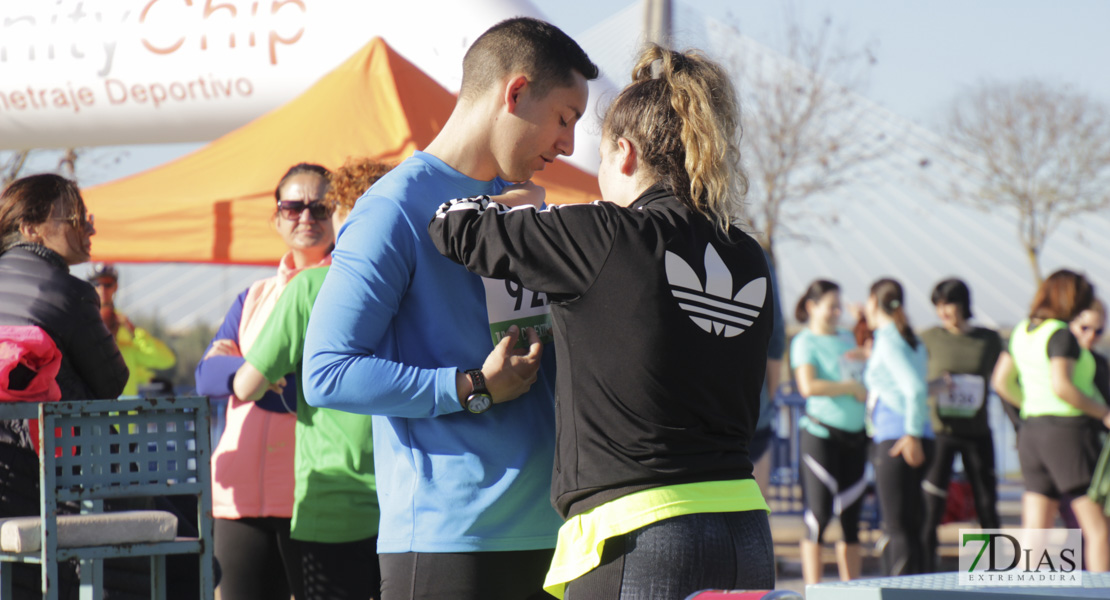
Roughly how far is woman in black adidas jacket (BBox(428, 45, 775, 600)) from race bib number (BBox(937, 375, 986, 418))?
5183 mm

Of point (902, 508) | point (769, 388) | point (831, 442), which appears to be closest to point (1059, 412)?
point (902, 508)

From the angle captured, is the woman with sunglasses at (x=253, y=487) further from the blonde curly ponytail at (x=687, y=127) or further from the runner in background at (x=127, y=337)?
the runner in background at (x=127, y=337)

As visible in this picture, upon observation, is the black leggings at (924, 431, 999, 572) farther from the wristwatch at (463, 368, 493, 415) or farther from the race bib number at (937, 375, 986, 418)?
the wristwatch at (463, 368, 493, 415)

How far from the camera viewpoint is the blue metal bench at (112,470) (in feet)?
9.11

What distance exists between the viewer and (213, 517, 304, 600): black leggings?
124 inches

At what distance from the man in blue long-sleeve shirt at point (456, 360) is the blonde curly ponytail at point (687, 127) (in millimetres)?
209

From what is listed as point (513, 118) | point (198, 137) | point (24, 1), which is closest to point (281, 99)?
point (198, 137)

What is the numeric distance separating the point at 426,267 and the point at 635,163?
418 mm

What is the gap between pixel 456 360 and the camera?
1.96m

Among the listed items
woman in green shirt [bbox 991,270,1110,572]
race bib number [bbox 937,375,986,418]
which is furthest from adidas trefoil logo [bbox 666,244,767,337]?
race bib number [bbox 937,375,986,418]

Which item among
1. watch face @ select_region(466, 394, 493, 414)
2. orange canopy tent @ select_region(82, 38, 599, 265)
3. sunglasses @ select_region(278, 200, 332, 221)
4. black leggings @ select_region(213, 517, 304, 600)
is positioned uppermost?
orange canopy tent @ select_region(82, 38, 599, 265)

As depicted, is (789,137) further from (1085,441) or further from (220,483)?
(220,483)

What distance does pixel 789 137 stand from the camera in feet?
64.2

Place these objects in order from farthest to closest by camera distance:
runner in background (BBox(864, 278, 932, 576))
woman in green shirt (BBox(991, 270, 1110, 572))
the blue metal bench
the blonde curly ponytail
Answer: runner in background (BBox(864, 278, 932, 576))
woman in green shirt (BBox(991, 270, 1110, 572))
the blue metal bench
the blonde curly ponytail
